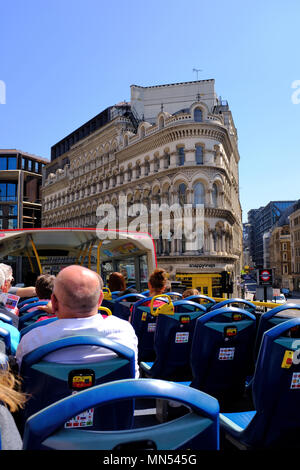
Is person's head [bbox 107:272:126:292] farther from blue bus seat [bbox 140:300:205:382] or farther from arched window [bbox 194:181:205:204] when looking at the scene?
arched window [bbox 194:181:205:204]

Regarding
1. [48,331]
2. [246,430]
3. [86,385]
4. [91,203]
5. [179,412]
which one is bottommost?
[179,412]

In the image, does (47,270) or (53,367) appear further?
(47,270)

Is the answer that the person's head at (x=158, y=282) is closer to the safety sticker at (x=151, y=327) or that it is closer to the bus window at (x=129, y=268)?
the safety sticker at (x=151, y=327)

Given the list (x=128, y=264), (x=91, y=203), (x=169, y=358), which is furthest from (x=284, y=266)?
(x=169, y=358)

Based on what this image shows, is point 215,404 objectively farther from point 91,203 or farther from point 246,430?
point 91,203

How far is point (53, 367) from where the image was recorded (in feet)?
6.57

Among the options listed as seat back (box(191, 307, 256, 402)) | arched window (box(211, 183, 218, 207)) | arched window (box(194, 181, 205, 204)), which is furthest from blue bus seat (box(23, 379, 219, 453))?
arched window (box(211, 183, 218, 207))

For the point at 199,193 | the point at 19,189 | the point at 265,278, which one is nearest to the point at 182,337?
the point at 265,278

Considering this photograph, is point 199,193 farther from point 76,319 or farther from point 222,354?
point 76,319

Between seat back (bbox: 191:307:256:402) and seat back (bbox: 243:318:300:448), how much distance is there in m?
0.99

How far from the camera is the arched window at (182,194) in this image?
37.7 m

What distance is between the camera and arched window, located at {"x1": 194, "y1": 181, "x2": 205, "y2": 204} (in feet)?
124

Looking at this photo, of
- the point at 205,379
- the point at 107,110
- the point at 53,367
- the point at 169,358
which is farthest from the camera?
the point at 107,110
